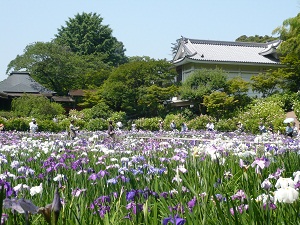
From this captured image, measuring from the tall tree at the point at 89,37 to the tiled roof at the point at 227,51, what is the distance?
15.8 metres

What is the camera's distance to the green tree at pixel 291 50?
21.8 meters

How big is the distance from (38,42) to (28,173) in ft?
117

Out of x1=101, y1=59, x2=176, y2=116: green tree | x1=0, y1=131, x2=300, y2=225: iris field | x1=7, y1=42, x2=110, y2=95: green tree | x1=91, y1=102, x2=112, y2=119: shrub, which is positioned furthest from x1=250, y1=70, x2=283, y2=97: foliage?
x1=0, y1=131, x2=300, y2=225: iris field

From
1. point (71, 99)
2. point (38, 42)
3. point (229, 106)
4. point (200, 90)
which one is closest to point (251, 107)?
point (229, 106)

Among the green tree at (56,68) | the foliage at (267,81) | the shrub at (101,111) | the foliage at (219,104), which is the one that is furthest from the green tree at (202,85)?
the green tree at (56,68)

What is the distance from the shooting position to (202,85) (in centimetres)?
2647

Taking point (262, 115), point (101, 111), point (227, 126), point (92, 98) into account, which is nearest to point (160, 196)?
Answer: point (227, 126)

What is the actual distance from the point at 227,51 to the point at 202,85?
7.77m

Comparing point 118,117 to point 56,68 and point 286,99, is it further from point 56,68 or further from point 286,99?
point 56,68

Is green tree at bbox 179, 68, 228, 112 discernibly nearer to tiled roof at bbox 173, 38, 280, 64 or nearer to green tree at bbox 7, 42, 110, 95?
tiled roof at bbox 173, 38, 280, 64

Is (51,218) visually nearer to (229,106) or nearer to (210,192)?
(210,192)

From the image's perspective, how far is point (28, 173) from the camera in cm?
397

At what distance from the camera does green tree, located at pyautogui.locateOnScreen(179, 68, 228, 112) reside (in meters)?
26.0

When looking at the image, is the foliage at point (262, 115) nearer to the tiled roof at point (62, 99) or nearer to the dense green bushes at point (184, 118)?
the dense green bushes at point (184, 118)
